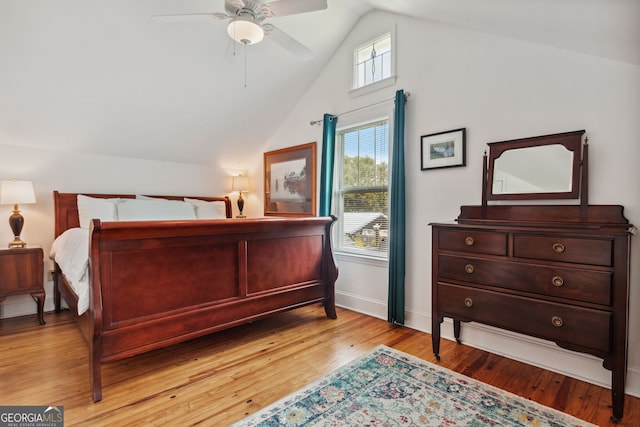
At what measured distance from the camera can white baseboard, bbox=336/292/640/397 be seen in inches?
80.7

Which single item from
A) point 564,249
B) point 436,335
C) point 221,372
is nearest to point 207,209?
point 221,372

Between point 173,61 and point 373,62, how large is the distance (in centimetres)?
198

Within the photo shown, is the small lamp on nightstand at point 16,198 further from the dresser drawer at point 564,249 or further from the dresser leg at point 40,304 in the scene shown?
the dresser drawer at point 564,249

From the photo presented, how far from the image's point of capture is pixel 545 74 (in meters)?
2.29

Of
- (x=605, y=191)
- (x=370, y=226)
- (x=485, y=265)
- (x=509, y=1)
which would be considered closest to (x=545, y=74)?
(x=509, y=1)

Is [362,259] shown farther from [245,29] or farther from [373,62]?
[245,29]

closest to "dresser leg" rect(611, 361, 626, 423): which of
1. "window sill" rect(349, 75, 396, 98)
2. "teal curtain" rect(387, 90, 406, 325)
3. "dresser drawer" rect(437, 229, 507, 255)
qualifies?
"dresser drawer" rect(437, 229, 507, 255)

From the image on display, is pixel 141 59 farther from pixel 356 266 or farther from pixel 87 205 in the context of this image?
pixel 356 266

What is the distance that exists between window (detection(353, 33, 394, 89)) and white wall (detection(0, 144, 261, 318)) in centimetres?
259

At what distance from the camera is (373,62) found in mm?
3453

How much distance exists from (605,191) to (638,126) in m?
0.41

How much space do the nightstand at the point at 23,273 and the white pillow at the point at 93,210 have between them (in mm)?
504

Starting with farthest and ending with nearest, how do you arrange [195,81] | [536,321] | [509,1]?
[195,81] → [536,321] → [509,1]

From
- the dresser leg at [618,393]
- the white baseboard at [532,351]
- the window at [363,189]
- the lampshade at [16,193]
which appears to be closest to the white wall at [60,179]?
the lampshade at [16,193]
